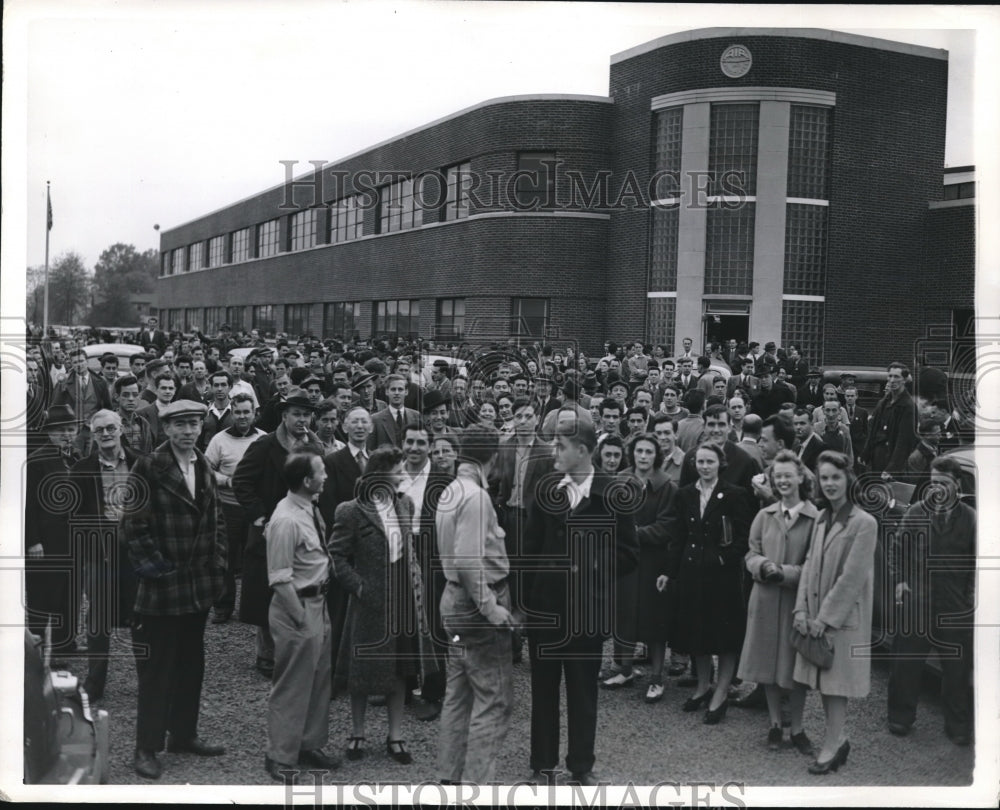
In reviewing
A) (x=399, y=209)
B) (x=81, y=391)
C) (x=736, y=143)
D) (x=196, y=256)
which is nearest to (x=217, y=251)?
(x=196, y=256)

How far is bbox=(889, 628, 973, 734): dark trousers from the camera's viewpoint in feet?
17.7

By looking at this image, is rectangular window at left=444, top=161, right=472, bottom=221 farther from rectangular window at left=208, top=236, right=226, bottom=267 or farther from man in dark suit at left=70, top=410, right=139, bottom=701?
rectangular window at left=208, top=236, right=226, bottom=267

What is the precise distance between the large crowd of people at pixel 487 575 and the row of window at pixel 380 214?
14.1m

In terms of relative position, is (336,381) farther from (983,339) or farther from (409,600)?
(983,339)

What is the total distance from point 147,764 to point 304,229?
3129cm

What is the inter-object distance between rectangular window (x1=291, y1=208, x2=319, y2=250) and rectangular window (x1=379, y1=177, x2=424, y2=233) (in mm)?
4662

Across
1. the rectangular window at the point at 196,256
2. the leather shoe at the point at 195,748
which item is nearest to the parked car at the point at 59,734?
the leather shoe at the point at 195,748

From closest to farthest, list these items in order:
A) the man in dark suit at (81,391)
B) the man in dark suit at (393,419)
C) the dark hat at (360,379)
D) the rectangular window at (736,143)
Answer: the man in dark suit at (393,419), the man in dark suit at (81,391), the dark hat at (360,379), the rectangular window at (736,143)

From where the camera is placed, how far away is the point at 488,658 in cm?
468

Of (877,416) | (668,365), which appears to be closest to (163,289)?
(668,365)

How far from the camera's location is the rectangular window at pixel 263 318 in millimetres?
37688

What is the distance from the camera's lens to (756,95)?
778 inches

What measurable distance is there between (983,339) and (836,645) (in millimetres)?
1946

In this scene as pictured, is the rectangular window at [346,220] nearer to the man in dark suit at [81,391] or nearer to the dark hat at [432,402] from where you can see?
the man in dark suit at [81,391]
